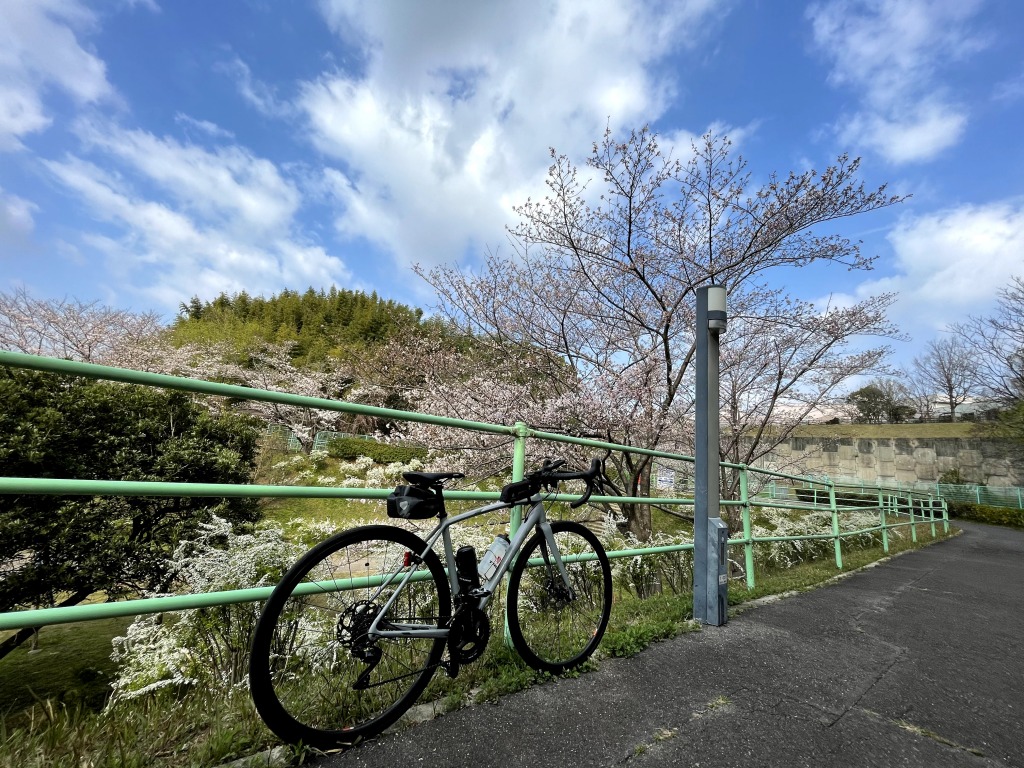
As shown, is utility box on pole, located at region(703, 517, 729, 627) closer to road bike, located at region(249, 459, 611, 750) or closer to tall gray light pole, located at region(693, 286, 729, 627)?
tall gray light pole, located at region(693, 286, 729, 627)

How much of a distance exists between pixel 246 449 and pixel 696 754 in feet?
30.3

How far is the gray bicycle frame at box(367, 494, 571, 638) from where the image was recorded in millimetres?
1533

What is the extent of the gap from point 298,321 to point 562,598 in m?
43.6

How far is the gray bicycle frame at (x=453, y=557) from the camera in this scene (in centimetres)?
153

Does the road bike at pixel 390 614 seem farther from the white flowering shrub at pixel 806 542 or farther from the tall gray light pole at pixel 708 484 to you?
the white flowering shrub at pixel 806 542

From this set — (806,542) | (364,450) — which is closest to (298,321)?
(364,450)

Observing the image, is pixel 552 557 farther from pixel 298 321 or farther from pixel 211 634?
pixel 298 321

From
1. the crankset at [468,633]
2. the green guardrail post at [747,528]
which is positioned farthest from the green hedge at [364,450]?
the crankset at [468,633]

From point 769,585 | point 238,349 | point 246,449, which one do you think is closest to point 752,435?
point 769,585

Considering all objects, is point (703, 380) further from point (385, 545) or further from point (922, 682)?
point (385, 545)

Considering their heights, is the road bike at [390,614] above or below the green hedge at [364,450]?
below

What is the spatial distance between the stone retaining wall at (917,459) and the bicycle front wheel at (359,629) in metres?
22.3

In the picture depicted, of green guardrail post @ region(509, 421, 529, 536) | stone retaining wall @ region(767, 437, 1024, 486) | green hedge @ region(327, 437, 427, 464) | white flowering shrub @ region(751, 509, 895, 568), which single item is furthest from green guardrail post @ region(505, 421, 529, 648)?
stone retaining wall @ region(767, 437, 1024, 486)

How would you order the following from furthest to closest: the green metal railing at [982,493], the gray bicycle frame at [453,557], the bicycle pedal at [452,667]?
the green metal railing at [982,493] → the bicycle pedal at [452,667] → the gray bicycle frame at [453,557]
